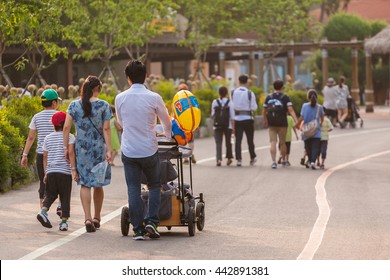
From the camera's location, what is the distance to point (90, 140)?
13195 mm

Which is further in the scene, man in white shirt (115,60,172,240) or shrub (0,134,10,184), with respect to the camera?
shrub (0,134,10,184)

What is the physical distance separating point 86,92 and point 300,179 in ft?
29.7

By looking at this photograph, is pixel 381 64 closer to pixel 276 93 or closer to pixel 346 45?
pixel 346 45

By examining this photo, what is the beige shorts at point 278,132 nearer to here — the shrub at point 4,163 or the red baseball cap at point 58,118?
the shrub at point 4,163

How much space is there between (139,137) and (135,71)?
686mm

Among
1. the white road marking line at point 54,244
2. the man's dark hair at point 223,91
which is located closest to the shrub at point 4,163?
the white road marking line at point 54,244

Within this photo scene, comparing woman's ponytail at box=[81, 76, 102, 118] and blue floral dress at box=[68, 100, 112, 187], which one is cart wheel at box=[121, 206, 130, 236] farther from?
woman's ponytail at box=[81, 76, 102, 118]

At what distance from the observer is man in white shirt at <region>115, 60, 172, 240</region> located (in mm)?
12453

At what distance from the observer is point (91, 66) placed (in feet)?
177

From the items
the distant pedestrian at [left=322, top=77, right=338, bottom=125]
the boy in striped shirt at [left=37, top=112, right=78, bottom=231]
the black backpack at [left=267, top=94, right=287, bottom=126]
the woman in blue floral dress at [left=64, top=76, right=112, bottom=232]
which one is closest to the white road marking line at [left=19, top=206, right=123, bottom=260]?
the boy in striped shirt at [left=37, top=112, right=78, bottom=231]

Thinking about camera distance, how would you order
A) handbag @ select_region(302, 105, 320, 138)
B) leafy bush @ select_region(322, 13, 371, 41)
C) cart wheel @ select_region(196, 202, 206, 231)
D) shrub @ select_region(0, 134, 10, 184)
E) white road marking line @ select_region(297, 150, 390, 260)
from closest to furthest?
white road marking line @ select_region(297, 150, 390, 260) < cart wheel @ select_region(196, 202, 206, 231) < shrub @ select_region(0, 134, 10, 184) < handbag @ select_region(302, 105, 320, 138) < leafy bush @ select_region(322, 13, 371, 41)

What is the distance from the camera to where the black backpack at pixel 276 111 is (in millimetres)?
24031

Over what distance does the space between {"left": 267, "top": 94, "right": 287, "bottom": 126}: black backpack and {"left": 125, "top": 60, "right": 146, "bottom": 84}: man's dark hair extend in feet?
38.3
